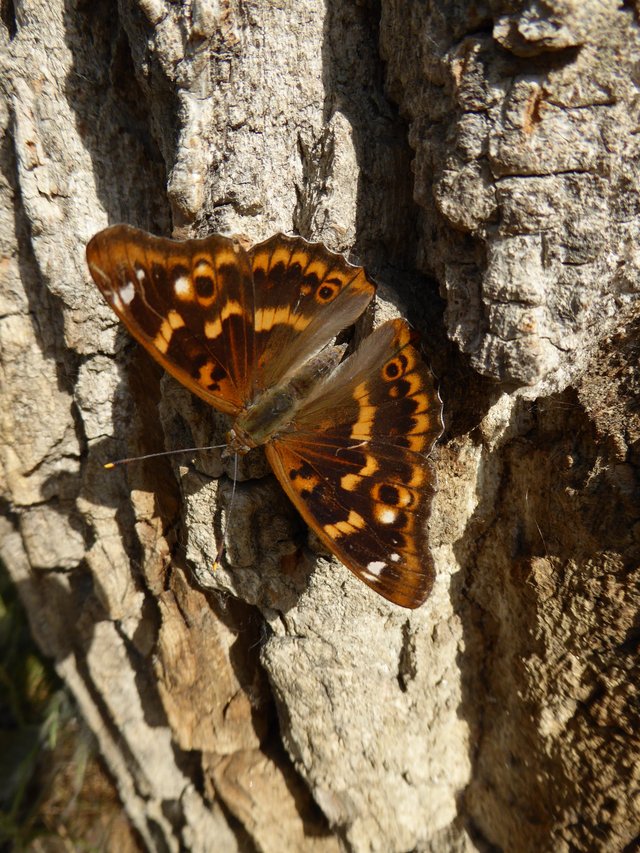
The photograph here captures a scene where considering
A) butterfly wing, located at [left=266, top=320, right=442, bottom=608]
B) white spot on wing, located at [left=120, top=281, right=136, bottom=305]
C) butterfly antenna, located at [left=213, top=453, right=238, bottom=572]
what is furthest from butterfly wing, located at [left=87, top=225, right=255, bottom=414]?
butterfly wing, located at [left=266, top=320, right=442, bottom=608]

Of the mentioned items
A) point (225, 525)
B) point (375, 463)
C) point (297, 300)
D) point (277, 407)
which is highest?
point (297, 300)

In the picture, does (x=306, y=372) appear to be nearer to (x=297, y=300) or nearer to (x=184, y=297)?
(x=297, y=300)

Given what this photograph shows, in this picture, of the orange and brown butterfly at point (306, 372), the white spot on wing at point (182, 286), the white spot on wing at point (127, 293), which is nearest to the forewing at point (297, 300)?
the orange and brown butterfly at point (306, 372)

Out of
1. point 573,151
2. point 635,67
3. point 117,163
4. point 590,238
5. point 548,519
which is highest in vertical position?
point 117,163

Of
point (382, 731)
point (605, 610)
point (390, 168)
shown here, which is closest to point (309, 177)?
point (390, 168)

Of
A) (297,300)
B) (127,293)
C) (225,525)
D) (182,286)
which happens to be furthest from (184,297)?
(225,525)

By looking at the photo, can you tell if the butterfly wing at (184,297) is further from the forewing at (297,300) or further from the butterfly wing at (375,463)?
the butterfly wing at (375,463)

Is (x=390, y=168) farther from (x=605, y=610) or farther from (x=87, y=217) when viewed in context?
(x=605, y=610)
